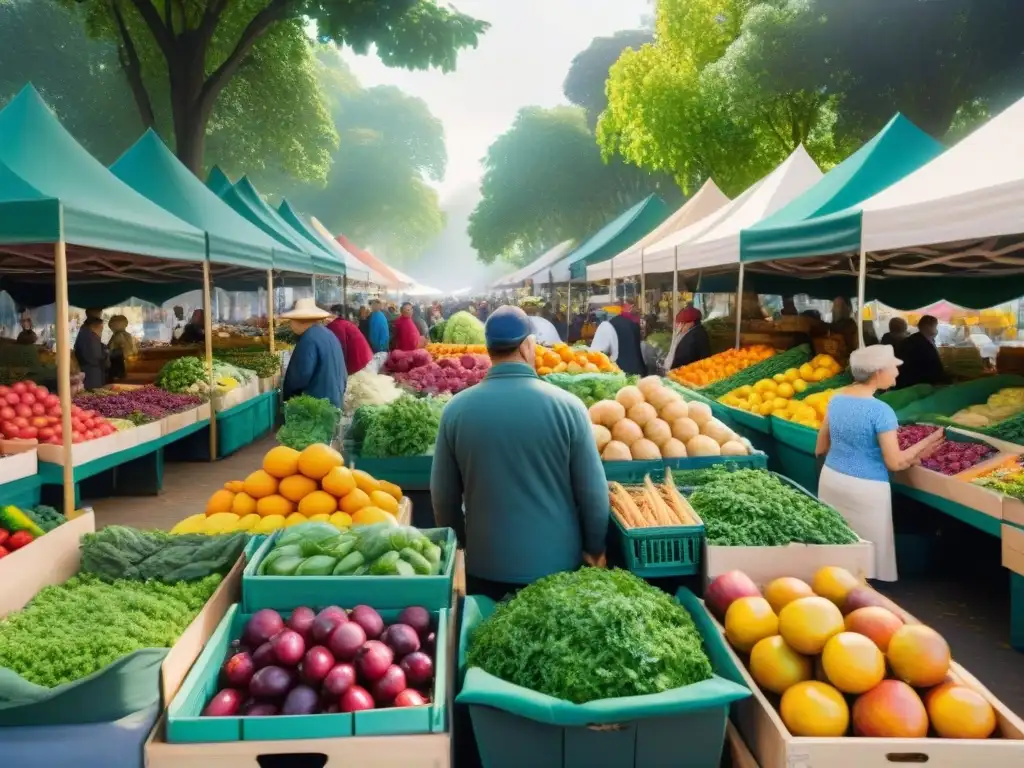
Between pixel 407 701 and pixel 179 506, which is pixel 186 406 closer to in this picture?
pixel 179 506

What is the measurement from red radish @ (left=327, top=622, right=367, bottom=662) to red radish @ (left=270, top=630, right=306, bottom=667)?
100mm

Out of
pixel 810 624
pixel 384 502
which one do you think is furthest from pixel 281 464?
pixel 810 624

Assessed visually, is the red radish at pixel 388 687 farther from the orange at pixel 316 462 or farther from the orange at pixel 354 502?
the orange at pixel 316 462

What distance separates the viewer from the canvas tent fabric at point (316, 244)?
1583 centimetres

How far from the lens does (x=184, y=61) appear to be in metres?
16.0

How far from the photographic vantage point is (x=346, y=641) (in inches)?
115

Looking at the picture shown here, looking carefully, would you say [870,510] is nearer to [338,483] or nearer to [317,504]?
[338,483]

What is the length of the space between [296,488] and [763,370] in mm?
6953

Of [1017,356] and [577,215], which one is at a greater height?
[577,215]

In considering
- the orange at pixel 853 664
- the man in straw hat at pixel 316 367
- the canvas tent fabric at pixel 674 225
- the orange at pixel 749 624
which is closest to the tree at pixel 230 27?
the canvas tent fabric at pixel 674 225

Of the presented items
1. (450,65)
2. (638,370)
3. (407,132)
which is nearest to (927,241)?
(638,370)

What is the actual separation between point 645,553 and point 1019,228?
330 cm

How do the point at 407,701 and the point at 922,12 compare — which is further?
the point at 922,12

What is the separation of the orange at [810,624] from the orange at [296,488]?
8.24 ft
